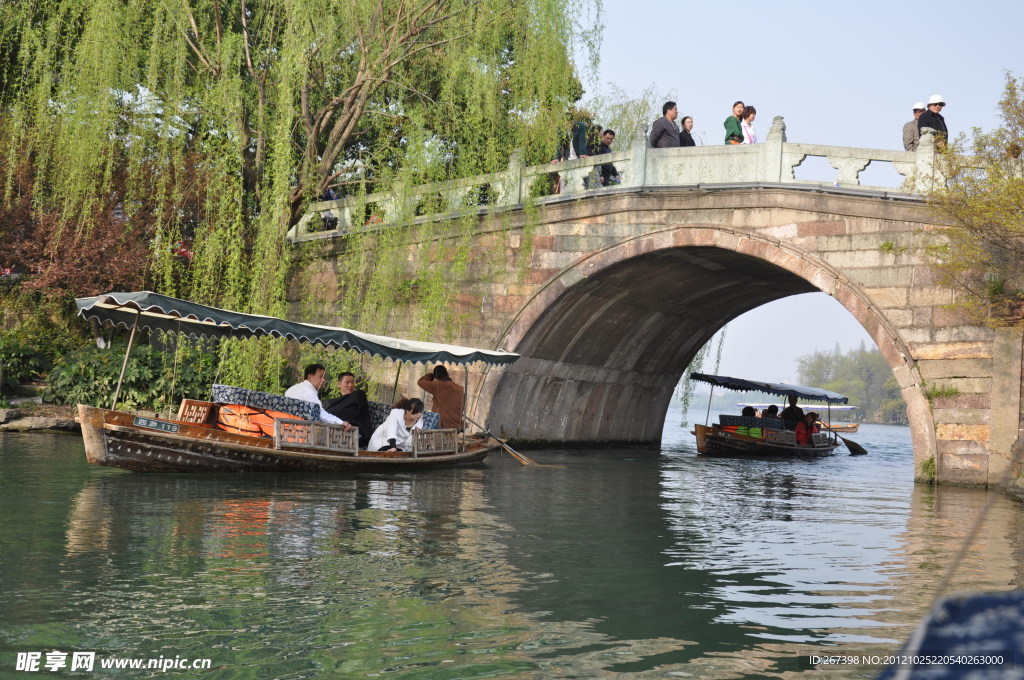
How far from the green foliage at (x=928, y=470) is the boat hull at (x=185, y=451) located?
739 centimetres

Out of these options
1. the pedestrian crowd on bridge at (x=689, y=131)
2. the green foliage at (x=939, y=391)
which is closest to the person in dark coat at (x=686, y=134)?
the pedestrian crowd on bridge at (x=689, y=131)

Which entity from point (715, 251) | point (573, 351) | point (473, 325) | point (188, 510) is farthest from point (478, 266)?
point (188, 510)

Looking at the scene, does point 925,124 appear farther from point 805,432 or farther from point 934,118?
point 805,432

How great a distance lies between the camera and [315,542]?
281 inches

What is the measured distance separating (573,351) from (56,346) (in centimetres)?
913

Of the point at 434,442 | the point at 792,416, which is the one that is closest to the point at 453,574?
the point at 434,442

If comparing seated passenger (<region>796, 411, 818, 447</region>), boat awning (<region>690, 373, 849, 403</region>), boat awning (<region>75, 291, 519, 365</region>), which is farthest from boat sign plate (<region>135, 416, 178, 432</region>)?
seated passenger (<region>796, 411, 818, 447</region>)

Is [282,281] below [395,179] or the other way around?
below

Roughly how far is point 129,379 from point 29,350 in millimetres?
2101

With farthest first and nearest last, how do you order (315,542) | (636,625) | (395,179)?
(395,179) → (315,542) → (636,625)

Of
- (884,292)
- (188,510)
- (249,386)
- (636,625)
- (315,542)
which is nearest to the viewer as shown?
(636,625)

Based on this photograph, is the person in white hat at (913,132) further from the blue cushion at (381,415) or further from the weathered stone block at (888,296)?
the blue cushion at (381,415)

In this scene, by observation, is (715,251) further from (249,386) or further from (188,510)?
(188,510)

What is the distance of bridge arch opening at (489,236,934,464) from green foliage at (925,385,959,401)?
13cm
